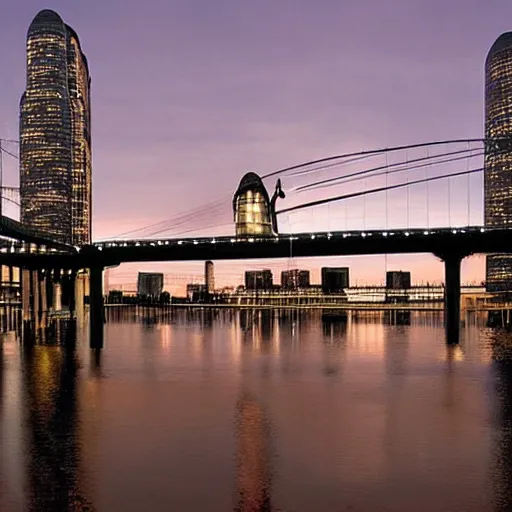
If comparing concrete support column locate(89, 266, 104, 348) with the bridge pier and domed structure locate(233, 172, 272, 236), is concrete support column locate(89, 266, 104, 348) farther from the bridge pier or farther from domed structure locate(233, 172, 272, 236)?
domed structure locate(233, 172, 272, 236)

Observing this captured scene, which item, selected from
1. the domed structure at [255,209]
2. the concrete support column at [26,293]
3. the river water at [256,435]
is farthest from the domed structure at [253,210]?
the river water at [256,435]

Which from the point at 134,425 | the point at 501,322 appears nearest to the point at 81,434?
the point at 134,425

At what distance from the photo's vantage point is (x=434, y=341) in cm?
10656

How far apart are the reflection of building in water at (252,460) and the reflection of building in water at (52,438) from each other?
17.5 ft

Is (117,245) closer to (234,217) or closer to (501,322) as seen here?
(234,217)

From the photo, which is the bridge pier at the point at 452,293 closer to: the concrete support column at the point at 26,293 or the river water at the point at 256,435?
the river water at the point at 256,435

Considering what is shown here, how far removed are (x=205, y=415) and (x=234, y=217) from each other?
93.9m

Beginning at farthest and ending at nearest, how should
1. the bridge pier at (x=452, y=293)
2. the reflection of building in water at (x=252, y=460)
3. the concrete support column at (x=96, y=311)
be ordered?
1. the bridge pier at (x=452, y=293)
2. the concrete support column at (x=96, y=311)
3. the reflection of building in water at (x=252, y=460)

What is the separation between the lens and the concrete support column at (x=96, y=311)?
310ft

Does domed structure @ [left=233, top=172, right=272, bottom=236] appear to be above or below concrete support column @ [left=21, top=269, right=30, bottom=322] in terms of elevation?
above

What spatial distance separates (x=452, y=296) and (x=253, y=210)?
4527cm

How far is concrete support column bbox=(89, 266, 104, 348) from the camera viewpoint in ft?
310

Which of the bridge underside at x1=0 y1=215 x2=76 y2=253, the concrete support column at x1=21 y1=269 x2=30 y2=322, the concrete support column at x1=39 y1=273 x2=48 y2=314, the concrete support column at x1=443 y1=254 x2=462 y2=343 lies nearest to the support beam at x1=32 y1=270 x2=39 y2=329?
the concrete support column at x1=21 y1=269 x2=30 y2=322

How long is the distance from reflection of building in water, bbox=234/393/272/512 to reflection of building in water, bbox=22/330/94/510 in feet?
17.5
